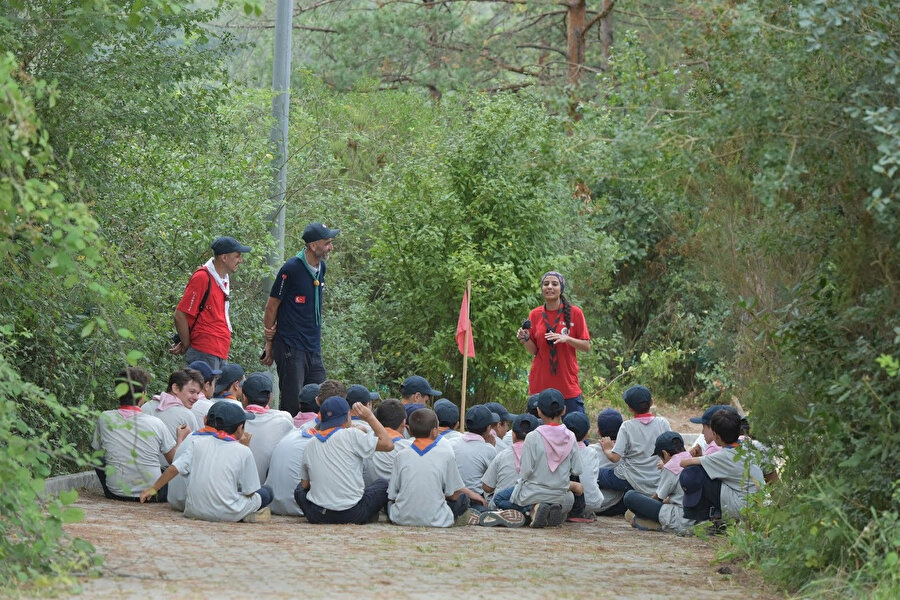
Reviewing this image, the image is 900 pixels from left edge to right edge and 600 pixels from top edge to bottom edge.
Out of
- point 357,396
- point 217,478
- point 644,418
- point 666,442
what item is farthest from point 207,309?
point 666,442

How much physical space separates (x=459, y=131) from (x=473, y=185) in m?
1.36

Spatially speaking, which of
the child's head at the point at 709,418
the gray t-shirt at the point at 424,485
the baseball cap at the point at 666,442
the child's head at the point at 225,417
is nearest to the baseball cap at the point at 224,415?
the child's head at the point at 225,417

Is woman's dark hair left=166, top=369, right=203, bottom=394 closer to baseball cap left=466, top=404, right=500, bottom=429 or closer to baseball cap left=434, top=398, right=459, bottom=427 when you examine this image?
baseball cap left=434, top=398, right=459, bottom=427

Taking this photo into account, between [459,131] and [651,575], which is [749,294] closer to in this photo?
[651,575]

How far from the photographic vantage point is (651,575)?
24.8 ft

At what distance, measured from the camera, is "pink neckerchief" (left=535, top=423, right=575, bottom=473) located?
31.9 feet

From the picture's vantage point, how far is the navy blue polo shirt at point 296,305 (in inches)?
466

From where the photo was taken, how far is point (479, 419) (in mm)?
10586

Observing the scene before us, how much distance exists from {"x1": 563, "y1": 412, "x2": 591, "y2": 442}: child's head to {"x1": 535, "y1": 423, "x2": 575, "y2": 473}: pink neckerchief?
87 cm

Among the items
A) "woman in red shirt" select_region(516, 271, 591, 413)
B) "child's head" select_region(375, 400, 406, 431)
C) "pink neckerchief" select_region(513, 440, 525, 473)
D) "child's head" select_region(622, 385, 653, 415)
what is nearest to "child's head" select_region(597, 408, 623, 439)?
"woman in red shirt" select_region(516, 271, 591, 413)

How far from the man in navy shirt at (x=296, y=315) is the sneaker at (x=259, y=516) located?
2.30 meters

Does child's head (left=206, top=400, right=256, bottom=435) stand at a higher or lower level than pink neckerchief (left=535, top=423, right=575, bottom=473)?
higher

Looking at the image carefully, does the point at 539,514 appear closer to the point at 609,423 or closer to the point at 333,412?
the point at 609,423

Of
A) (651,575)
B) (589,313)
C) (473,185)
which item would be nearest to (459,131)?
(473,185)
